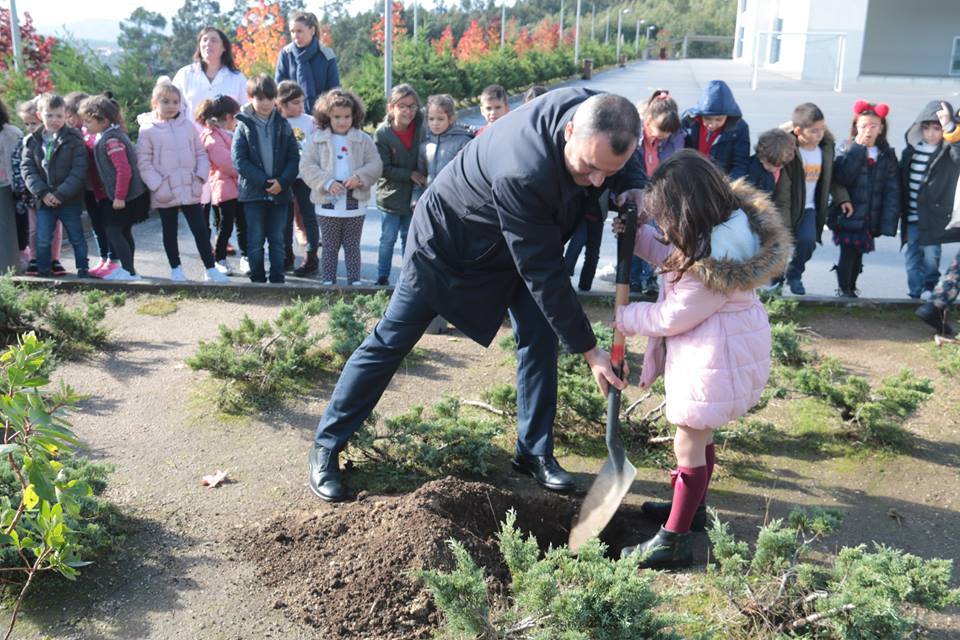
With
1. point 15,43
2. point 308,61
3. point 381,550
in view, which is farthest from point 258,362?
point 15,43

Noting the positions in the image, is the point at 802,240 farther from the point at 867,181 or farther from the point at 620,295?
the point at 620,295

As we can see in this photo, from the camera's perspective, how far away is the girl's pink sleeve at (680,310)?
122 inches

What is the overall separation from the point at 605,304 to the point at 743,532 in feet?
9.62

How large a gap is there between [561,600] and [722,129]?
5001 mm

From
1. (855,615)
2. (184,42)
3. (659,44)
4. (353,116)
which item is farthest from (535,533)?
(659,44)

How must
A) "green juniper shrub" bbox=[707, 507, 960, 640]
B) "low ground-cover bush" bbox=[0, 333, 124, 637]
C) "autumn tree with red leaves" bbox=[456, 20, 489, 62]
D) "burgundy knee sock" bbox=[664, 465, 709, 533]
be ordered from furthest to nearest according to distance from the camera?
1. "autumn tree with red leaves" bbox=[456, 20, 489, 62]
2. "burgundy knee sock" bbox=[664, 465, 709, 533]
3. "green juniper shrub" bbox=[707, 507, 960, 640]
4. "low ground-cover bush" bbox=[0, 333, 124, 637]

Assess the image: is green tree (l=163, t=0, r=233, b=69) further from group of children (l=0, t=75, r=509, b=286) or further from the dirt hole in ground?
the dirt hole in ground

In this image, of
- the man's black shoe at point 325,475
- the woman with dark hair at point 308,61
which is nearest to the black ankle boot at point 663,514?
the man's black shoe at point 325,475

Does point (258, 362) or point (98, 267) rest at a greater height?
point (258, 362)

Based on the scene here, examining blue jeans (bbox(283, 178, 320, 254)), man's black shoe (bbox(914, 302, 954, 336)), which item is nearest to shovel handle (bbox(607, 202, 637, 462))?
man's black shoe (bbox(914, 302, 954, 336))

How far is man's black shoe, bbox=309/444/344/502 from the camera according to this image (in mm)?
3781

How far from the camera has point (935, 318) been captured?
6.02 meters

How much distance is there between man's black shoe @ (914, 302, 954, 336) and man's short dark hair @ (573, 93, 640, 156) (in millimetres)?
3979

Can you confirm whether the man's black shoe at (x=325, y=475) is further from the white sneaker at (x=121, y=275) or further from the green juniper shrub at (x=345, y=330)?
the white sneaker at (x=121, y=275)
